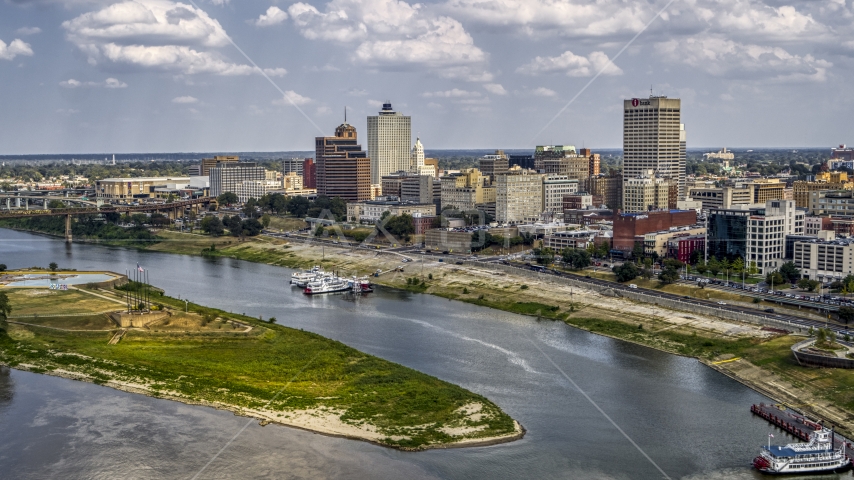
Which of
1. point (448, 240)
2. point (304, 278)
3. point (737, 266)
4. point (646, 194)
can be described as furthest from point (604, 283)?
point (646, 194)

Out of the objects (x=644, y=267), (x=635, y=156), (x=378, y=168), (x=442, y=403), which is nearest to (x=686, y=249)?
(x=644, y=267)

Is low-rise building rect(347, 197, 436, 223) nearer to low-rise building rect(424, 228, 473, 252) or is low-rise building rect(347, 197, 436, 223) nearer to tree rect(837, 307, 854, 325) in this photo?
low-rise building rect(424, 228, 473, 252)

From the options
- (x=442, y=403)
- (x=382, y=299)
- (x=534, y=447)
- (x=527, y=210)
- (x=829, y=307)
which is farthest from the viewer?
(x=527, y=210)

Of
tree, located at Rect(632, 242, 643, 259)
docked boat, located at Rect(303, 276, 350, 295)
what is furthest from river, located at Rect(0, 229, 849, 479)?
tree, located at Rect(632, 242, 643, 259)

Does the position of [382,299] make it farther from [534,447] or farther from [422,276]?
[534,447]

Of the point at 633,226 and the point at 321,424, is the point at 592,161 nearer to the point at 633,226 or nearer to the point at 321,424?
the point at 633,226
